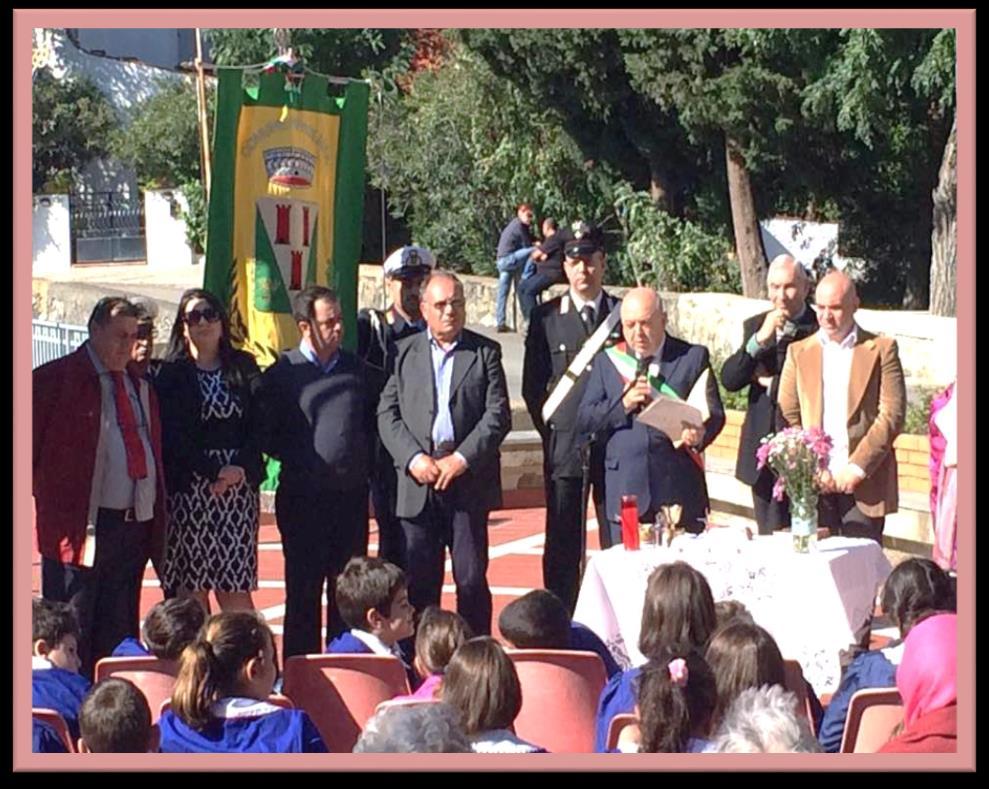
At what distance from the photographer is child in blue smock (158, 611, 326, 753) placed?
17.0 feet

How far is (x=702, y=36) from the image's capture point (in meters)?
22.8

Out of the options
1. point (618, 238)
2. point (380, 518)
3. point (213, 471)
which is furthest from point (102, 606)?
point (618, 238)

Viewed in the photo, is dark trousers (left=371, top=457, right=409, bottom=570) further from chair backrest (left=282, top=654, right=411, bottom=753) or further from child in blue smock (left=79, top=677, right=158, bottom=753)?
child in blue smock (left=79, top=677, right=158, bottom=753)

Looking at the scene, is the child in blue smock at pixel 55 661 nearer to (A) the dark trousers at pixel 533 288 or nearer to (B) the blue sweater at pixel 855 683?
(B) the blue sweater at pixel 855 683

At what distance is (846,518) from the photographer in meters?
8.41

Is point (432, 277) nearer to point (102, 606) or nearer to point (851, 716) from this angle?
point (102, 606)

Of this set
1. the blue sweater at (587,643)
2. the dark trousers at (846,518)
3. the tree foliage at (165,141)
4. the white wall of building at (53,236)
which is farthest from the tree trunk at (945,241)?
the white wall of building at (53,236)

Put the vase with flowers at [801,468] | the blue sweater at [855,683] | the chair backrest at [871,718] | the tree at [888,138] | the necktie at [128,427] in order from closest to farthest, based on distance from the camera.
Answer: the chair backrest at [871,718], the blue sweater at [855,683], the necktie at [128,427], the vase with flowers at [801,468], the tree at [888,138]

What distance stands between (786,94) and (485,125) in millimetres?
7014

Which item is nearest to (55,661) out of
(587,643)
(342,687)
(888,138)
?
(342,687)

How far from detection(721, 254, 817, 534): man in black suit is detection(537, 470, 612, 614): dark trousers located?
735mm

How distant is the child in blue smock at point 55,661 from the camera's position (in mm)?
5746

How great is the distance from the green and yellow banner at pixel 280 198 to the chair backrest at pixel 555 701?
509 centimetres

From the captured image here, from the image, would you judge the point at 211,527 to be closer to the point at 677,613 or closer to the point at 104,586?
the point at 104,586
